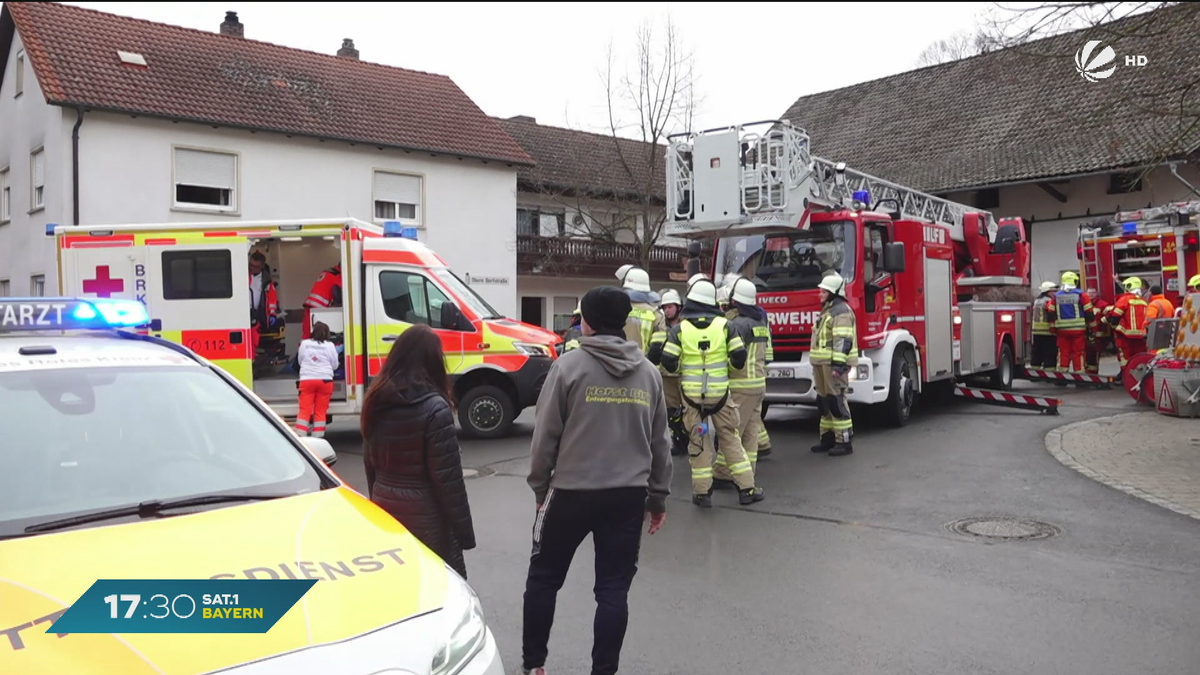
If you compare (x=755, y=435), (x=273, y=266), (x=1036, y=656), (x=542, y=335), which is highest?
(x=273, y=266)

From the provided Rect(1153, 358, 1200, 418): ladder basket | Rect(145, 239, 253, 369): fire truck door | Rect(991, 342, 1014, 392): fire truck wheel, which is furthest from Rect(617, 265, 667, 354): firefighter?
Rect(991, 342, 1014, 392): fire truck wheel

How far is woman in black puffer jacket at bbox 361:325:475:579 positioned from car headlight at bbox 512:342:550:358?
26.1 feet

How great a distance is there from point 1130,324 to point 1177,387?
12.1 feet

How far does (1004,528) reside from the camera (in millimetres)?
7152

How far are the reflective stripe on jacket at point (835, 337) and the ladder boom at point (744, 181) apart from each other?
4.98 ft

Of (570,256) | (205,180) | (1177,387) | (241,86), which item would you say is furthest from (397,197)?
(1177,387)

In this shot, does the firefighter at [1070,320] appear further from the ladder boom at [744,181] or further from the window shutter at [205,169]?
the window shutter at [205,169]

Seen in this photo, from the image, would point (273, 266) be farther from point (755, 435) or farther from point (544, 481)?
point (544, 481)

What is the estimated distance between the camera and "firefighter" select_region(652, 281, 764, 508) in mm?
7891

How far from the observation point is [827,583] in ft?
19.2

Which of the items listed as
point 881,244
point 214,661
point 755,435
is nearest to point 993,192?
point 881,244

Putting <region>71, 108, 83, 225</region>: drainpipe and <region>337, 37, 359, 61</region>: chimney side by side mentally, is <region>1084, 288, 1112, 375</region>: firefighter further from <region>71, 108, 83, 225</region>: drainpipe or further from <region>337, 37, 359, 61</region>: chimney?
<region>337, 37, 359, 61</region>: chimney

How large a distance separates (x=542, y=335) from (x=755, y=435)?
181 inches

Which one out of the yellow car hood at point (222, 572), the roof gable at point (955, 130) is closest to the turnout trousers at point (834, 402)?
the roof gable at point (955, 130)
